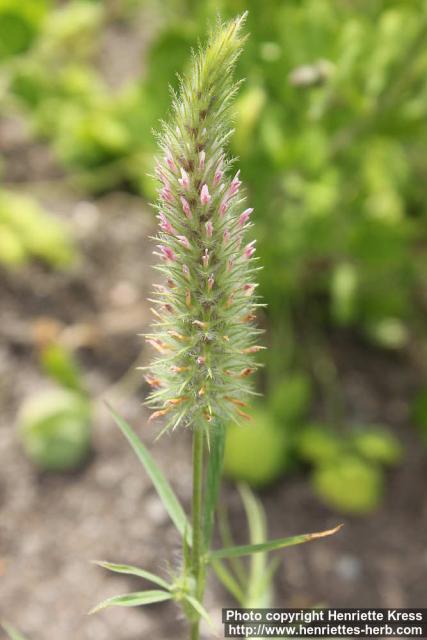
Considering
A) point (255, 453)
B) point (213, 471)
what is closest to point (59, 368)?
point (255, 453)

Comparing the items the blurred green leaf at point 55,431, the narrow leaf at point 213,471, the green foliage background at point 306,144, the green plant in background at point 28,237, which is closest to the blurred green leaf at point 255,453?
the green foliage background at point 306,144

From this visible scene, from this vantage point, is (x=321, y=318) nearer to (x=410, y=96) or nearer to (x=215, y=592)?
(x=410, y=96)

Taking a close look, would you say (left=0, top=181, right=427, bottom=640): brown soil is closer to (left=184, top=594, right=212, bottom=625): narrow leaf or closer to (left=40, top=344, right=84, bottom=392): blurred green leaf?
(left=40, top=344, right=84, bottom=392): blurred green leaf

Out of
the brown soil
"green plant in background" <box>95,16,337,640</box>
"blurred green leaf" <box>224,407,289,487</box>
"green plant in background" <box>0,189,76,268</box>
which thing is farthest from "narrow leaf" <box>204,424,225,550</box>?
"green plant in background" <box>0,189,76,268</box>

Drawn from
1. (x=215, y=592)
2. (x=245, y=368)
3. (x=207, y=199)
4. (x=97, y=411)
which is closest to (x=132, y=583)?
(x=215, y=592)

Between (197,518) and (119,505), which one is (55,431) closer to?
(119,505)

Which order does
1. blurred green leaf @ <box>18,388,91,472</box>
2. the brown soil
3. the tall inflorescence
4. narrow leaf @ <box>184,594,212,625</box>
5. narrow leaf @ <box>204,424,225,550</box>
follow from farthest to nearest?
blurred green leaf @ <box>18,388,91,472</box> → the brown soil → narrow leaf @ <box>204,424,225,550</box> → narrow leaf @ <box>184,594,212,625</box> → the tall inflorescence

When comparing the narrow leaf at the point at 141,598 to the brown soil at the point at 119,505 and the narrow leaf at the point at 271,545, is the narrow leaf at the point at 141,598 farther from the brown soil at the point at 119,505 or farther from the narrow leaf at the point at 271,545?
the brown soil at the point at 119,505
